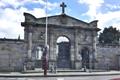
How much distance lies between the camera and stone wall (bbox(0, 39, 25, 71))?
46.3 m

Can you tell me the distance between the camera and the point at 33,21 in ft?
159

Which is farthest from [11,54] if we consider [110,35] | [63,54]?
[110,35]

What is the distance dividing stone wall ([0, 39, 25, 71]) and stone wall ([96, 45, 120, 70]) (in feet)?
43.0

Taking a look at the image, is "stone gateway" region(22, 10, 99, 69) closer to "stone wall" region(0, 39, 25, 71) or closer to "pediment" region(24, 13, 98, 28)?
"pediment" region(24, 13, 98, 28)

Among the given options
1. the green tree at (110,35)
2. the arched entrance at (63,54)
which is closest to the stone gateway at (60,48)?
the arched entrance at (63,54)

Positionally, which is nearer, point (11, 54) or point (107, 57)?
point (11, 54)

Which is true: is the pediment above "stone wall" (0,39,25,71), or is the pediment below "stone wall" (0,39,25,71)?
above

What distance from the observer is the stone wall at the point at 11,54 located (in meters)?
46.3

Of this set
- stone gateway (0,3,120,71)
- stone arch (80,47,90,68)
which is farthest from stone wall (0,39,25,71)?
stone arch (80,47,90,68)

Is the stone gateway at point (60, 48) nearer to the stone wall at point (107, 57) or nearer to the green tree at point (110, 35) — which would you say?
the stone wall at point (107, 57)

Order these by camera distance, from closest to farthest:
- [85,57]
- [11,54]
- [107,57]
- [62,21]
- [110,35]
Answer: [11,54], [62,21], [85,57], [107,57], [110,35]

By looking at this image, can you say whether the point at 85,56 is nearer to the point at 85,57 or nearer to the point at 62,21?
the point at 85,57

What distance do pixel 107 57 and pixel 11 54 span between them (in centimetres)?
1626

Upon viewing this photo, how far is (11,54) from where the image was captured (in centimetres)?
4681
